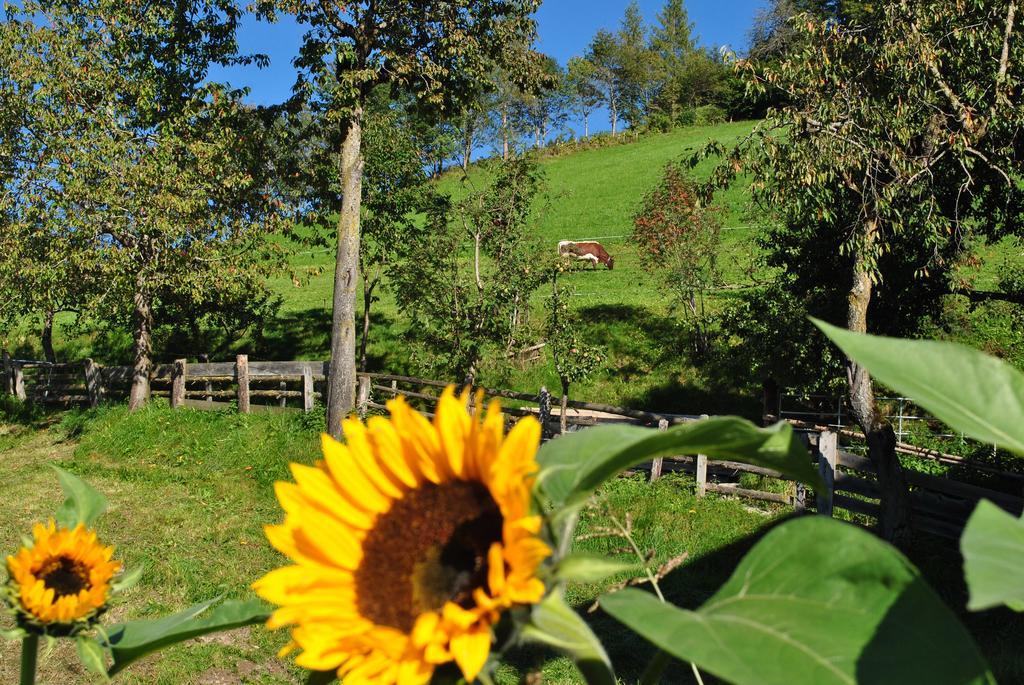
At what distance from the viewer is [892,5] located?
314 inches

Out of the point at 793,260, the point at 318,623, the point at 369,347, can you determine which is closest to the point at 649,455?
the point at 318,623

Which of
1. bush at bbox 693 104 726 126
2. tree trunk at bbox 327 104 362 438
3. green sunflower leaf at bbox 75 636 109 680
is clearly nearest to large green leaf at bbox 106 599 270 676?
green sunflower leaf at bbox 75 636 109 680

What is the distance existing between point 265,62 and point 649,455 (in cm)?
1476

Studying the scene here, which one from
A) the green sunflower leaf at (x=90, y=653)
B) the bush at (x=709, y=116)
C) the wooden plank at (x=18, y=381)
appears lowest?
the wooden plank at (x=18, y=381)

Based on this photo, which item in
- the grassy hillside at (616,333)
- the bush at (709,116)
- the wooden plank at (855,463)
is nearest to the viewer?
the wooden plank at (855,463)

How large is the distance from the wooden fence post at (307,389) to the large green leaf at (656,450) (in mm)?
13966

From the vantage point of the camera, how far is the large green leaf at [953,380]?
1.43ft

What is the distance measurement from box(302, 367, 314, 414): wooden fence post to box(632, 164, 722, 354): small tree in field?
7126mm

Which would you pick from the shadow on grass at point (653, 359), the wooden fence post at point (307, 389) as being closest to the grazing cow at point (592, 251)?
the shadow on grass at point (653, 359)

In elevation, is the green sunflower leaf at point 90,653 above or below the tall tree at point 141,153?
below

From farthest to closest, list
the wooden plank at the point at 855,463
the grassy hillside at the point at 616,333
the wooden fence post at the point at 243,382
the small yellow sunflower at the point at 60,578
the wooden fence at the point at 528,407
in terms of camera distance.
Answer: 1. the grassy hillside at the point at 616,333
2. the wooden fence post at the point at 243,382
3. the wooden plank at the point at 855,463
4. the wooden fence at the point at 528,407
5. the small yellow sunflower at the point at 60,578

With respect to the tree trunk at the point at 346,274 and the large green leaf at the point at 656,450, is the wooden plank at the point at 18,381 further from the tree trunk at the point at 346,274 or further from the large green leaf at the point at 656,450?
the large green leaf at the point at 656,450

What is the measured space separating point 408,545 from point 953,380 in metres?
0.33

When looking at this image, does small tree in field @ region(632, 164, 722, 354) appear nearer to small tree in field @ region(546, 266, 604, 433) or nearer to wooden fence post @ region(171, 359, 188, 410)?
small tree in field @ region(546, 266, 604, 433)
